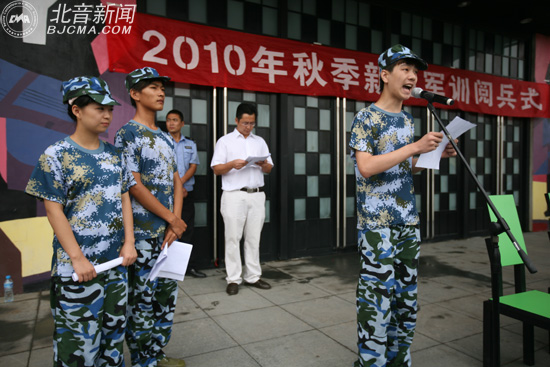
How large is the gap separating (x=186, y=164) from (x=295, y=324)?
2.40 meters

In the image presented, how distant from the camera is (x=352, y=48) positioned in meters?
6.34

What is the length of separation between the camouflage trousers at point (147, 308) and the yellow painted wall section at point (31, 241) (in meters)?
2.49

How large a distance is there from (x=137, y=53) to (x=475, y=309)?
4.56 m

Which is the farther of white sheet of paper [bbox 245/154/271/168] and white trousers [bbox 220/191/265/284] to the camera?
white trousers [bbox 220/191/265/284]

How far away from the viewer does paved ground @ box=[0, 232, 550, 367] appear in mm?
2816

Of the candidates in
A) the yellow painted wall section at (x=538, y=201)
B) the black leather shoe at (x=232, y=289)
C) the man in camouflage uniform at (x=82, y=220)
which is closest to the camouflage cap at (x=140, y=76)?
the man in camouflage uniform at (x=82, y=220)

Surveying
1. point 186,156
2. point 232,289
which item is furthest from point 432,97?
point 186,156

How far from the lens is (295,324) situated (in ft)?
11.1

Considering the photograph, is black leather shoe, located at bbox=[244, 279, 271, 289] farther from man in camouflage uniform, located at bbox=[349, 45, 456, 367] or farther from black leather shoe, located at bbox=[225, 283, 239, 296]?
man in camouflage uniform, located at bbox=[349, 45, 456, 367]

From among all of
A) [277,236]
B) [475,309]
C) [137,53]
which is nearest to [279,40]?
[137,53]

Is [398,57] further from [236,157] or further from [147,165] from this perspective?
[236,157]

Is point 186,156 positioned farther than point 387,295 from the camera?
Yes

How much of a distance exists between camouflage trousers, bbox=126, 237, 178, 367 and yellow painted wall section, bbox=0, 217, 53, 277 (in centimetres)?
249

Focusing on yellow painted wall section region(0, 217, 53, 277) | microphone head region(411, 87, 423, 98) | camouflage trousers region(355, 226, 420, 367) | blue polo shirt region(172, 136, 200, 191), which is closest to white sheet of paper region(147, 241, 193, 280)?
camouflage trousers region(355, 226, 420, 367)
